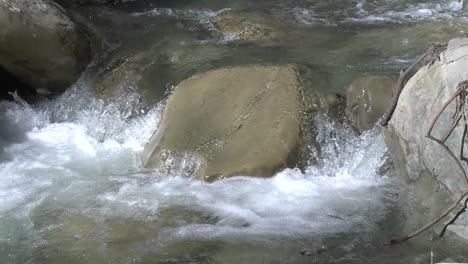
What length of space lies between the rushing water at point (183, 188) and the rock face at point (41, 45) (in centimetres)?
22

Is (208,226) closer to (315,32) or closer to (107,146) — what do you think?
(107,146)

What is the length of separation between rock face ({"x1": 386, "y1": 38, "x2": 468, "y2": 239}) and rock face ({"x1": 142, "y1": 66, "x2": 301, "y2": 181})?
0.98m

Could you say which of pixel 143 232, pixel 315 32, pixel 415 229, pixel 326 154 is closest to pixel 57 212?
pixel 143 232

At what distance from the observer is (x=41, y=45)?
676cm

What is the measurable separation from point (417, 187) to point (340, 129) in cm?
106

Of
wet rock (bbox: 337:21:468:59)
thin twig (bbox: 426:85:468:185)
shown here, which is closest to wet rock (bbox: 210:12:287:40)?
wet rock (bbox: 337:21:468:59)

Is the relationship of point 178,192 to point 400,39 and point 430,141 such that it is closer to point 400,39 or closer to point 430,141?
point 430,141

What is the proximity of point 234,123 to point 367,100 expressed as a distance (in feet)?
4.24

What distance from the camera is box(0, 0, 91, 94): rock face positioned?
6617 mm

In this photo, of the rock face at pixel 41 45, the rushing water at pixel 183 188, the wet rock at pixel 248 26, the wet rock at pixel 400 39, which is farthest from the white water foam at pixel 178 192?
the wet rock at pixel 248 26

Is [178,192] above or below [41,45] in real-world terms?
below

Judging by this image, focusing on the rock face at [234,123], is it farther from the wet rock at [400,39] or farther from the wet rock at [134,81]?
the wet rock at [400,39]

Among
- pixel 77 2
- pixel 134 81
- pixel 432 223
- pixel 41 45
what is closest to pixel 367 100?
pixel 432 223

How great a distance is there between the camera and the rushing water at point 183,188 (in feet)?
14.1
